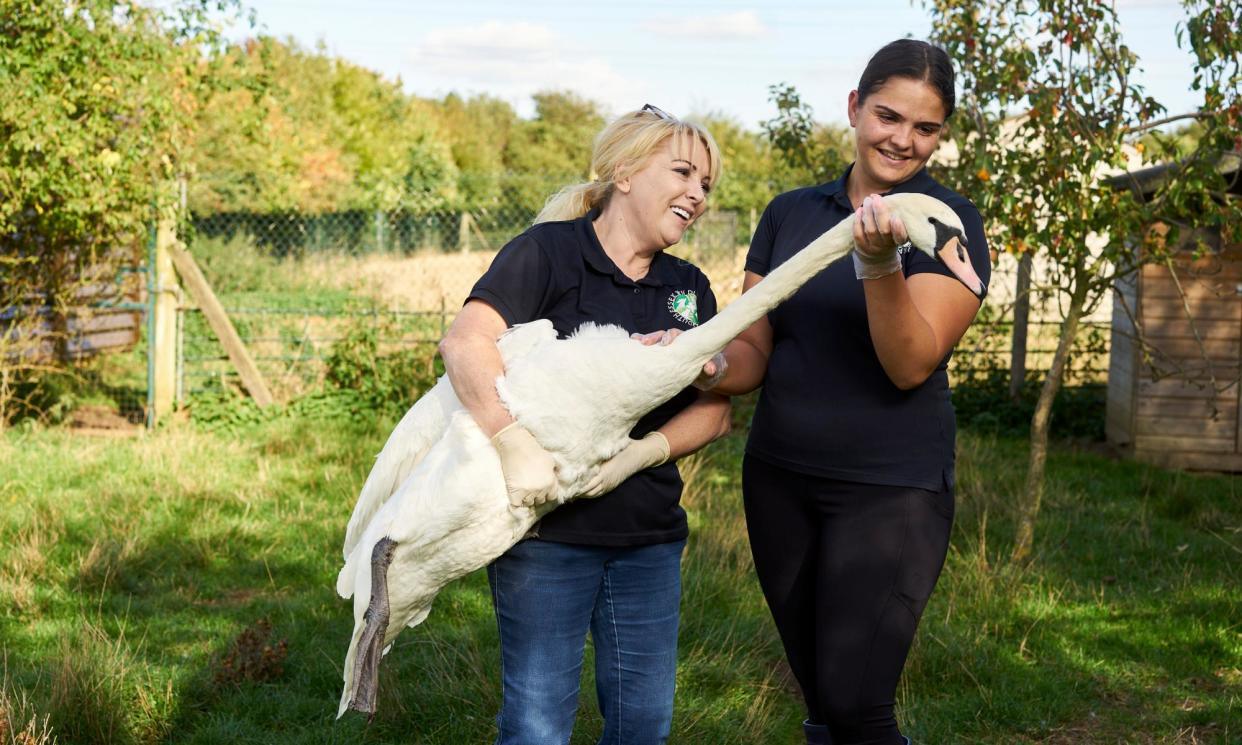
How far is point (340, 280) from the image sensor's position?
17453 millimetres

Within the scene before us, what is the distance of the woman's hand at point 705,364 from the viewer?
3205 mm

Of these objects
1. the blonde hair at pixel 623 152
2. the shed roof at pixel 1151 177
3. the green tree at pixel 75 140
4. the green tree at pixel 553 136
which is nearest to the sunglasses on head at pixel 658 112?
the blonde hair at pixel 623 152

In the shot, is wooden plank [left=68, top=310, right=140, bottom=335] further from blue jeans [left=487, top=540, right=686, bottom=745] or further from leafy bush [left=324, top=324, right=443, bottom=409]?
blue jeans [left=487, top=540, right=686, bottom=745]

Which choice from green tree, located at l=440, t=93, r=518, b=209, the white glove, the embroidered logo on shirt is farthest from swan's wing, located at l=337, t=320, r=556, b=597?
green tree, located at l=440, t=93, r=518, b=209

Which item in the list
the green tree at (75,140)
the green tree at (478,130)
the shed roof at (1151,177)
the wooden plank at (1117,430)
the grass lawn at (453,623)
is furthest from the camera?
the green tree at (478,130)

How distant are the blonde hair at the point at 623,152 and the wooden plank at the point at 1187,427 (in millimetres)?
8108

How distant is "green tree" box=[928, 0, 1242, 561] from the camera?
6.71 metres

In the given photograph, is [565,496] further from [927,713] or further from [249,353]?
[249,353]

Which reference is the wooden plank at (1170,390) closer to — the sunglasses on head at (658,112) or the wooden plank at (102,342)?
the sunglasses on head at (658,112)

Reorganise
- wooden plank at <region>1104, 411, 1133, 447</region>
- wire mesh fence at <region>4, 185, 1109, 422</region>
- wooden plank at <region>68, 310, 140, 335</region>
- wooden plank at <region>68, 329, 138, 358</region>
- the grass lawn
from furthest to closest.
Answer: wooden plank at <region>68, 329, 138, 358</region> < wire mesh fence at <region>4, 185, 1109, 422</region> < wooden plank at <region>68, 310, 140, 335</region> < wooden plank at <region>1104, 411, 1133, 447</region> < the grass lawn

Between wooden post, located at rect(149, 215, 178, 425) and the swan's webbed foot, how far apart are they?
8.41 metres

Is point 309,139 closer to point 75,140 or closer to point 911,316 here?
point 75,140

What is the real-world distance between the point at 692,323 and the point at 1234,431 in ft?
27.5

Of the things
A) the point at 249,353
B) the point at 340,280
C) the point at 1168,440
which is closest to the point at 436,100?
the point at 340,280
